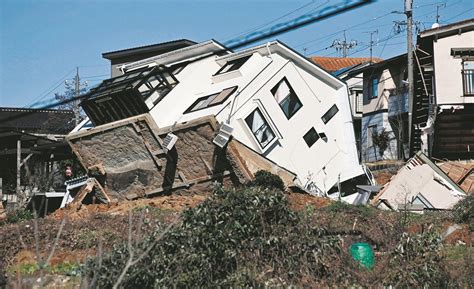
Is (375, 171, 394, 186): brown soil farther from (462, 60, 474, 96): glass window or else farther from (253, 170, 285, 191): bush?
(253, 170, 285, 191): bush

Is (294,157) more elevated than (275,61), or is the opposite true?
(275,61)

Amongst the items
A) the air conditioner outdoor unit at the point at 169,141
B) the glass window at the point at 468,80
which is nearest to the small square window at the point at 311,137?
the air conditioner outdoor unit at the point at 169,141

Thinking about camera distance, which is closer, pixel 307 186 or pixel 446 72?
pixel 307 186

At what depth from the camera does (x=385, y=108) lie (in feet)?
113

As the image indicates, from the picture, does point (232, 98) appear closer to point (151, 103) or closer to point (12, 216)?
point (151, 103)

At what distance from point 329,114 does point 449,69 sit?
9422mm

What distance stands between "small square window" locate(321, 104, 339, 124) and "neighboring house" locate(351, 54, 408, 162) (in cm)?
1025

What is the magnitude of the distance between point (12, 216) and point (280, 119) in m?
8.77

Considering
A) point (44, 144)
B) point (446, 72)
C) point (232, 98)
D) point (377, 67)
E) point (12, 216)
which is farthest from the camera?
point (377, 67)

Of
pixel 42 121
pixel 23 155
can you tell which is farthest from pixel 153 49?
A: pixel 23 155

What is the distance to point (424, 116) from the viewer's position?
2958 centimetres

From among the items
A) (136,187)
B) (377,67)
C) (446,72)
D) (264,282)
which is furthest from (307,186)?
(377,67)

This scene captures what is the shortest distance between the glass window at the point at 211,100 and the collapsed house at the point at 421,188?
17.7 ft

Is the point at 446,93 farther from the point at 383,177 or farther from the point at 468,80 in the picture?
the point at 383,177
